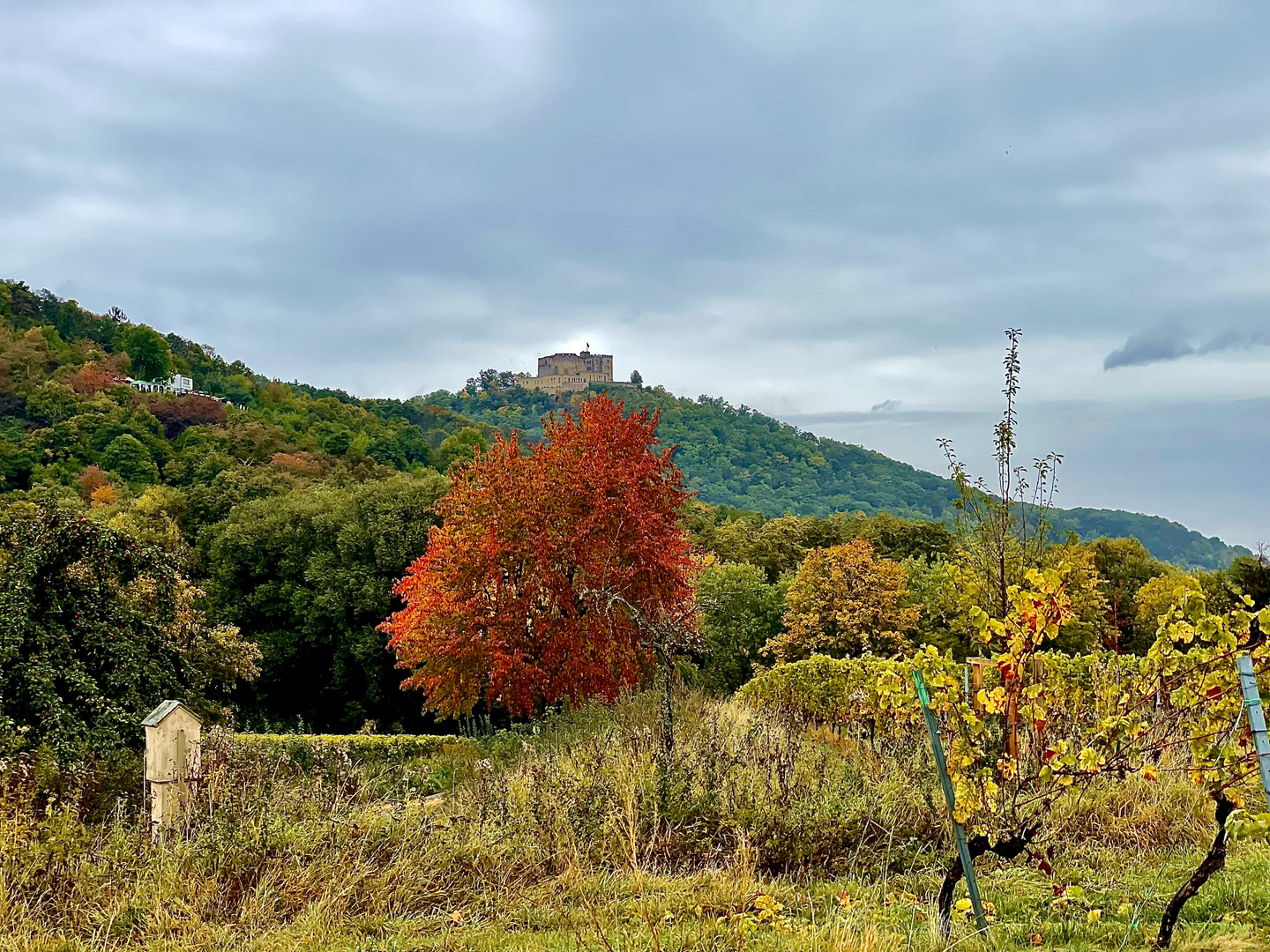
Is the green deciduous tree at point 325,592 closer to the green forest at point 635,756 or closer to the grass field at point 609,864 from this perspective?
the green forest at point 635,756

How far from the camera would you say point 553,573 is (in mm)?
11367

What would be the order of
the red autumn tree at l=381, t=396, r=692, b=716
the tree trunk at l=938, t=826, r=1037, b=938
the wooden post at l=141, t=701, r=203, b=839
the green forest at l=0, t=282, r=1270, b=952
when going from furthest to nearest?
the red autumn tree at l=381, t=396, r=692, b=716 → the wooden post at l=141, t=701, r=203, b=839 → the green forest at l=0, t=282, r=1270, b=952 → the tree trunk at l=938, t=826, r=1037, b=938

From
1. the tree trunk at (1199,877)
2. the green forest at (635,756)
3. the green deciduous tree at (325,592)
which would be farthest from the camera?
the green deciduous tree at (325,592)

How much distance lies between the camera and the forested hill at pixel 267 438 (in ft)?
105

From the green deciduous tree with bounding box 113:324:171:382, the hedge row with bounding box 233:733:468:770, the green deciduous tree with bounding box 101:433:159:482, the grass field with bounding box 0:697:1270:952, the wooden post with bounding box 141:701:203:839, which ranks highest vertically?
the green deciduous tree with bounding box 113:324:171:382

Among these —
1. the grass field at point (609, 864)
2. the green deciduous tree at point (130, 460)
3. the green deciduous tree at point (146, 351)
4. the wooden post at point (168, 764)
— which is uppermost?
the green deciduous tree at point (146, 351)

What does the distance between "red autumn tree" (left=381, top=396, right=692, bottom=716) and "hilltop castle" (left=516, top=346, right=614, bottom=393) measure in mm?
114199

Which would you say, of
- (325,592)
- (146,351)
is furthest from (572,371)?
(325,592)

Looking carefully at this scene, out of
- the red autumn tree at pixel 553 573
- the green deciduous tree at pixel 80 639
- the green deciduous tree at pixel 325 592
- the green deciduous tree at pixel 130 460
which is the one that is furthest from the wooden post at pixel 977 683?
the green deciduous tree at pixel 130 460

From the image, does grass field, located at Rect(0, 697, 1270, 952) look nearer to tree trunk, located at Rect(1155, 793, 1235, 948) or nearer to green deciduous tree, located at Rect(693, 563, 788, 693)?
tree trunk, located at Rect(1155, 793, 1235, 948)

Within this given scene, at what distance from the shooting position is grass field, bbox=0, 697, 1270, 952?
3.74 metres

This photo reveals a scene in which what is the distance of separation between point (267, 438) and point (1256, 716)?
39332 millimetres

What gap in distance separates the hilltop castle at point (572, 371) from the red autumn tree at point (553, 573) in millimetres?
114199

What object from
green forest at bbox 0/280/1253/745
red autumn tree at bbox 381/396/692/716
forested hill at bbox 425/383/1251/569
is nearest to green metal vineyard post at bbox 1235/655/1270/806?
green forest at bbox 0/280/1253/745
